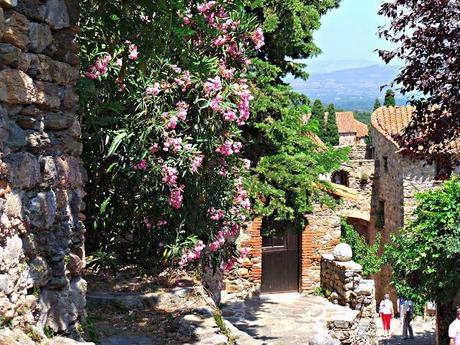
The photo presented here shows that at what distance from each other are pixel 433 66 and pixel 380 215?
55.7ft

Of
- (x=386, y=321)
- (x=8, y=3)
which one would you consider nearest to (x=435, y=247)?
(x=386, y=321)

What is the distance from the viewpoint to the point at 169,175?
7.14 metres

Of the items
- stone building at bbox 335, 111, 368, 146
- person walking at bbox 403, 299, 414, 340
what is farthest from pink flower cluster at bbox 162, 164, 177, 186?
stone building at bbox 335, 111, 368, 146

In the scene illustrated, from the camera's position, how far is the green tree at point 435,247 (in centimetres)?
1427

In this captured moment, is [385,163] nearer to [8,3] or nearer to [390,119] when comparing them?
[390,119]

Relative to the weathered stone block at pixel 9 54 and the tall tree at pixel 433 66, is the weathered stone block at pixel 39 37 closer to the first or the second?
the weathered stone block at pixel 9 54

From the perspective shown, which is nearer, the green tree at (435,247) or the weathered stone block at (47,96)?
the weathered stone block at (47,96)

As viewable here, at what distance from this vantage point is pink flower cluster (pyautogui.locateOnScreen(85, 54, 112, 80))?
265 inches

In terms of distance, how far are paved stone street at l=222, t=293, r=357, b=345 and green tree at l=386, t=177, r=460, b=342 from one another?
8.42ft

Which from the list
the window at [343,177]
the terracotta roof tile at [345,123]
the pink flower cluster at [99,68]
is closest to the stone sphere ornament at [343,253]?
the pink flower cluster at [99,68]

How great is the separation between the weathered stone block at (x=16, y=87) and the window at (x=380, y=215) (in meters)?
21.9

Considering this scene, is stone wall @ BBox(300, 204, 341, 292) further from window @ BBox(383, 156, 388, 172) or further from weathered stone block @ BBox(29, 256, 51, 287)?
weathered stone block @ BBox(29, 256, 51, 287)

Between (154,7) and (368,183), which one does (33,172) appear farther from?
(368,183)

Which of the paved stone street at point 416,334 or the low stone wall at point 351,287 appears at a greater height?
the low stone wall at point 351,287
